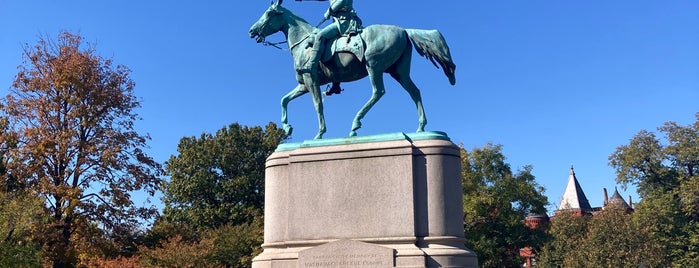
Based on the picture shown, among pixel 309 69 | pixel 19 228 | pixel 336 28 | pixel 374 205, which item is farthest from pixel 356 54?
pixel 19 228

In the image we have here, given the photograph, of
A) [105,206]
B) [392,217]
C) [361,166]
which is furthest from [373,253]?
[105,206]

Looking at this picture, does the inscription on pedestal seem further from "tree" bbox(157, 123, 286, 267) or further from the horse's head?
"tree" bbox(157, 123, 286, 267)

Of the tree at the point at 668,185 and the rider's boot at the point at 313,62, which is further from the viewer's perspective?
the tree at the point at 668,185

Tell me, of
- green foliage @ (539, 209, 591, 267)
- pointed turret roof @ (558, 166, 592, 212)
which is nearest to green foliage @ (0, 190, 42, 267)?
green foliage @ (539, 209, 591, 267)

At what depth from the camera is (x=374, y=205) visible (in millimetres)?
12500

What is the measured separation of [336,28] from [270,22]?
5.40 ft

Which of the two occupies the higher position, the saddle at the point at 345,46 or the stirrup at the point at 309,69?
the saddle at the point at 345,46

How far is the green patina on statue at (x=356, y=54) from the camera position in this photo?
13523 millimetres

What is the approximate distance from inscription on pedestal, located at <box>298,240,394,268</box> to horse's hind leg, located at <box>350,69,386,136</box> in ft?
7.83

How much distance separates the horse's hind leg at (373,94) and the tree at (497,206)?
31.1 metres

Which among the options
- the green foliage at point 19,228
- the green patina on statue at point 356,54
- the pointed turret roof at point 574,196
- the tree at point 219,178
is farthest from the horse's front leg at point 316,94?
the pointed turret roof at point 574,196

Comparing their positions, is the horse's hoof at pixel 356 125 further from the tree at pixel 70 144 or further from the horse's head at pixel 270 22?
the tree at pixel 70 144

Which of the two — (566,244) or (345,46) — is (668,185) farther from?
(345,46)

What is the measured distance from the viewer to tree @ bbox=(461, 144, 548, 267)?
1797 inches
